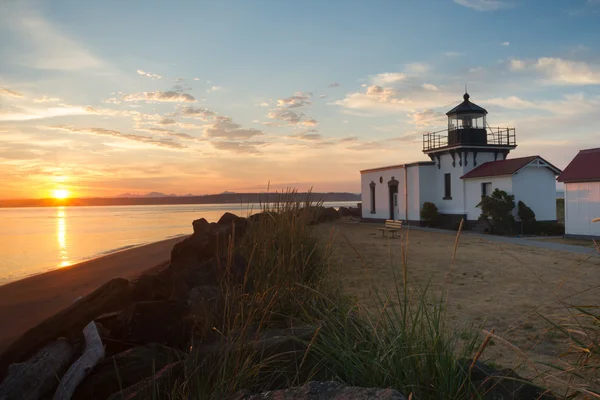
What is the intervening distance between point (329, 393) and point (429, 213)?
74.3ft

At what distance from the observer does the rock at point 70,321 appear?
11.8ft

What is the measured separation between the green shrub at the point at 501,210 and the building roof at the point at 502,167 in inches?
44.7

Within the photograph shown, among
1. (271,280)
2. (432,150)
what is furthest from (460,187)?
(271,280)

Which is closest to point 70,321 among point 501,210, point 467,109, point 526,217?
point 501,210

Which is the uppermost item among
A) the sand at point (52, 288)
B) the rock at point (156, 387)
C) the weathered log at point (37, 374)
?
the rock at point (156, 387)

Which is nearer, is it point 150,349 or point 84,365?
point 84,365

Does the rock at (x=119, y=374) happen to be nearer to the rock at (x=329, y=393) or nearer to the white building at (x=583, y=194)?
the rock at (x=329, y=393)

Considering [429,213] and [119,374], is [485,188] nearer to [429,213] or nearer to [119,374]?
[429,213]

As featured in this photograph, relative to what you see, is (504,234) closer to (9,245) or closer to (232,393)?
(232,393)

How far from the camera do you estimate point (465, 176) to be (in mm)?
22406

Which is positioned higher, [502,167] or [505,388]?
[502,167]

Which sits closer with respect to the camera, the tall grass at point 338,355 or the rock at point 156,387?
the tall grass at point 338,355

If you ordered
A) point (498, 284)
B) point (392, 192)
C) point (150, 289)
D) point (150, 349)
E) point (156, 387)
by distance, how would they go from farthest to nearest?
1. point (392, 192)
2. point (498, 284)
3. point (150, 289)
4. point (150, 349)
5. point (156, 387)

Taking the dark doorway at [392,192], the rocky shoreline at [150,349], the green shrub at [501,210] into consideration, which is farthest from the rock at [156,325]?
the dark doorway at [392,192]
